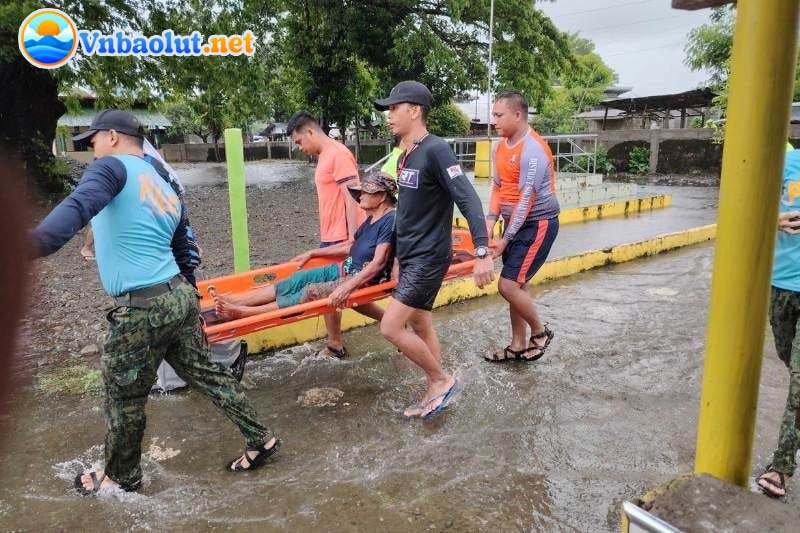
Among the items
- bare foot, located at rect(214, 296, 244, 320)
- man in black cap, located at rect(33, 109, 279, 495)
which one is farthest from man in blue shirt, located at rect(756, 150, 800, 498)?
bare foot, located at rect(214, 296, 244, 320)

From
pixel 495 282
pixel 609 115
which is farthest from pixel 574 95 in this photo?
pixel 495 282

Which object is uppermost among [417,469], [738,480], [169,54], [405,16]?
[405,16]

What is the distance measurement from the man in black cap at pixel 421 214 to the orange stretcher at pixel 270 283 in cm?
36

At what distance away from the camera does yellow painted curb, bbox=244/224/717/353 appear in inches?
191

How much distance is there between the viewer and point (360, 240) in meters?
4.27

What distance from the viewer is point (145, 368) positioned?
273 centimetres

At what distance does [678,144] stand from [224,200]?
52.6ft

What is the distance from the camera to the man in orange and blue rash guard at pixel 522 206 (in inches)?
162

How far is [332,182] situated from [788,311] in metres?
2.92

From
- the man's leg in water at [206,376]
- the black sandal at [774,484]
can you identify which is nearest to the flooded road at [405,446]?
the man's leg in water at [206,376]

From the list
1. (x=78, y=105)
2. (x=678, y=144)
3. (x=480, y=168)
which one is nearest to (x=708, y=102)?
(x=678, y=144)

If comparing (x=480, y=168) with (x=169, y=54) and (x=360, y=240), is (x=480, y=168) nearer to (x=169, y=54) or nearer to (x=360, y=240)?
(x=169, y=54)

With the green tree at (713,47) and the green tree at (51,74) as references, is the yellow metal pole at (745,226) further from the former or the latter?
the green tree at (713,47)

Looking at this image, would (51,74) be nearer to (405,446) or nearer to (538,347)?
(538,347)
